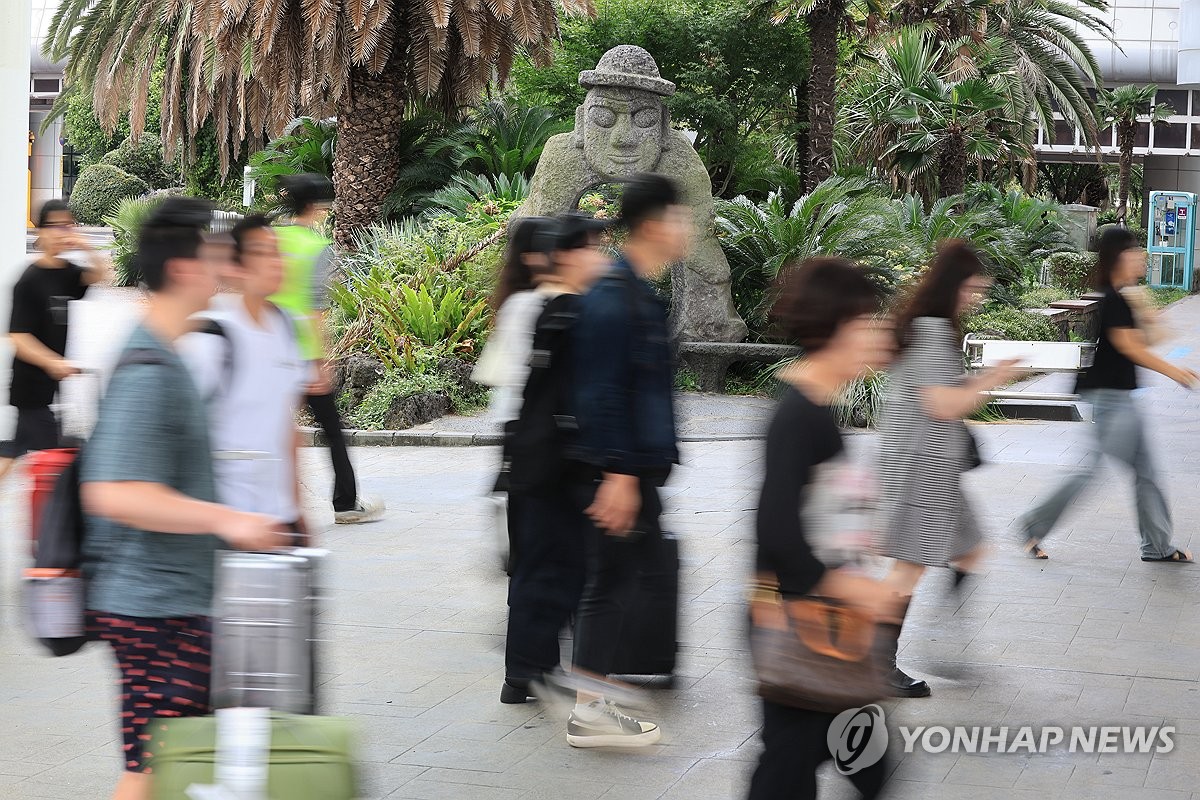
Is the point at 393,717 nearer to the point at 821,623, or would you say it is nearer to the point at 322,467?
the point at 821,623

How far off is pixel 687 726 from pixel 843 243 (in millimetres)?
10514

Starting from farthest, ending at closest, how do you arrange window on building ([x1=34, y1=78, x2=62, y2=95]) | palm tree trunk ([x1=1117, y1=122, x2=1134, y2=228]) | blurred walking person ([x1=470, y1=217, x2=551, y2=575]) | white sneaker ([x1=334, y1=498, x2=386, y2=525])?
window on building ([x1=34, y1=78, x2=62, y2=95]), palm tree trunk ([x1=1117, y1=122, x2=1134, y2=228]), white sneaker ([x1=334, y1=498, x2=386, y2=525]), blurred walking person ([x1=470, y1=217, x2=551, y2=575])

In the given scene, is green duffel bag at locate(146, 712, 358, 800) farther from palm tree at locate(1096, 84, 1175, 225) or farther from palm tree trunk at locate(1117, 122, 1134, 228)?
palm tree trunk at locate(1117, 122, 1134, 228)

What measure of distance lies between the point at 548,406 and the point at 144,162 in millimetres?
42167

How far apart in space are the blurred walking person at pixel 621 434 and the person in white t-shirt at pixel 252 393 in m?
0.92

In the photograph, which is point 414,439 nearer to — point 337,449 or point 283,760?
point 337,449

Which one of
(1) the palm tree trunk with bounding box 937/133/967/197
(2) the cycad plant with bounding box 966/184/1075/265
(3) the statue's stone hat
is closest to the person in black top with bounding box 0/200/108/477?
(3) the statue's stone hat

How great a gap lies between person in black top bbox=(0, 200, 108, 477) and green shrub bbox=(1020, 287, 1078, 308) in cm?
1577

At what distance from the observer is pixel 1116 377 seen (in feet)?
22.7

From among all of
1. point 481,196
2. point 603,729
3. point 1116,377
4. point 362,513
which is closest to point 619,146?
point 481,196

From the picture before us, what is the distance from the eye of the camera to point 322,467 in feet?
33.7

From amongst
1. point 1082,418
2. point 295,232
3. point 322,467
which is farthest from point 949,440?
point 1082,418

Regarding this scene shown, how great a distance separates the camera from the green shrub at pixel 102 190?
4244 centimetres

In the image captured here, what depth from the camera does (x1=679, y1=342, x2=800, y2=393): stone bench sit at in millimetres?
13914
